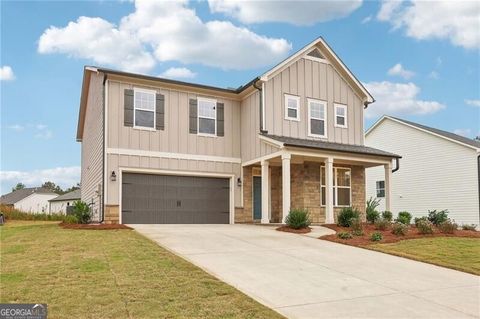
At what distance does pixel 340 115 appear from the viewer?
20.1m

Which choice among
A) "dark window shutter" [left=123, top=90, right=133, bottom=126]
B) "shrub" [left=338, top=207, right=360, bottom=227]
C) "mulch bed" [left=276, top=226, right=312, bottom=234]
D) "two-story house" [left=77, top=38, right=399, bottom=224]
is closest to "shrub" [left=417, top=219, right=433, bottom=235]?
"shrub" [left=338, top=207, right=360, bottom=227]

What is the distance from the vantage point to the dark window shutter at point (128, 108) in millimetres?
17203

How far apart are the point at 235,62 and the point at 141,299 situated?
15584 mm

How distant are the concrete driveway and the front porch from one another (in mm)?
6030

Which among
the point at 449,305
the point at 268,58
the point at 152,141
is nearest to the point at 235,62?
the point at 268,58

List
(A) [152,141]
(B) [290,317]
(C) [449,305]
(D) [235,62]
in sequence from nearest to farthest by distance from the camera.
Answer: (B) [290,317] → (C) [449,305] → (A) [152,141] → (D) [235,62]

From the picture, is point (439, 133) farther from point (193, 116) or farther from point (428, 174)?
point (193, 116)

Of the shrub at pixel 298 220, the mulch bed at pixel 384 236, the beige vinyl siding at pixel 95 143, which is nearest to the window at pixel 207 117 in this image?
the beige vinyl siding at pixel 95 143

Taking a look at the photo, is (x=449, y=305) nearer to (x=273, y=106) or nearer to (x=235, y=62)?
(x=273, y=106)

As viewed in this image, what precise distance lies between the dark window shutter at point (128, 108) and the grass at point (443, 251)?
10091 millimetres

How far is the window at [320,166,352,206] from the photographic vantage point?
770 inches

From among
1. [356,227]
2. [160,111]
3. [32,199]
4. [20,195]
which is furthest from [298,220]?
[20,195]

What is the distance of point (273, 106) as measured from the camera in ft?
60.6

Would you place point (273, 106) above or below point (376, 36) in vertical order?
below
